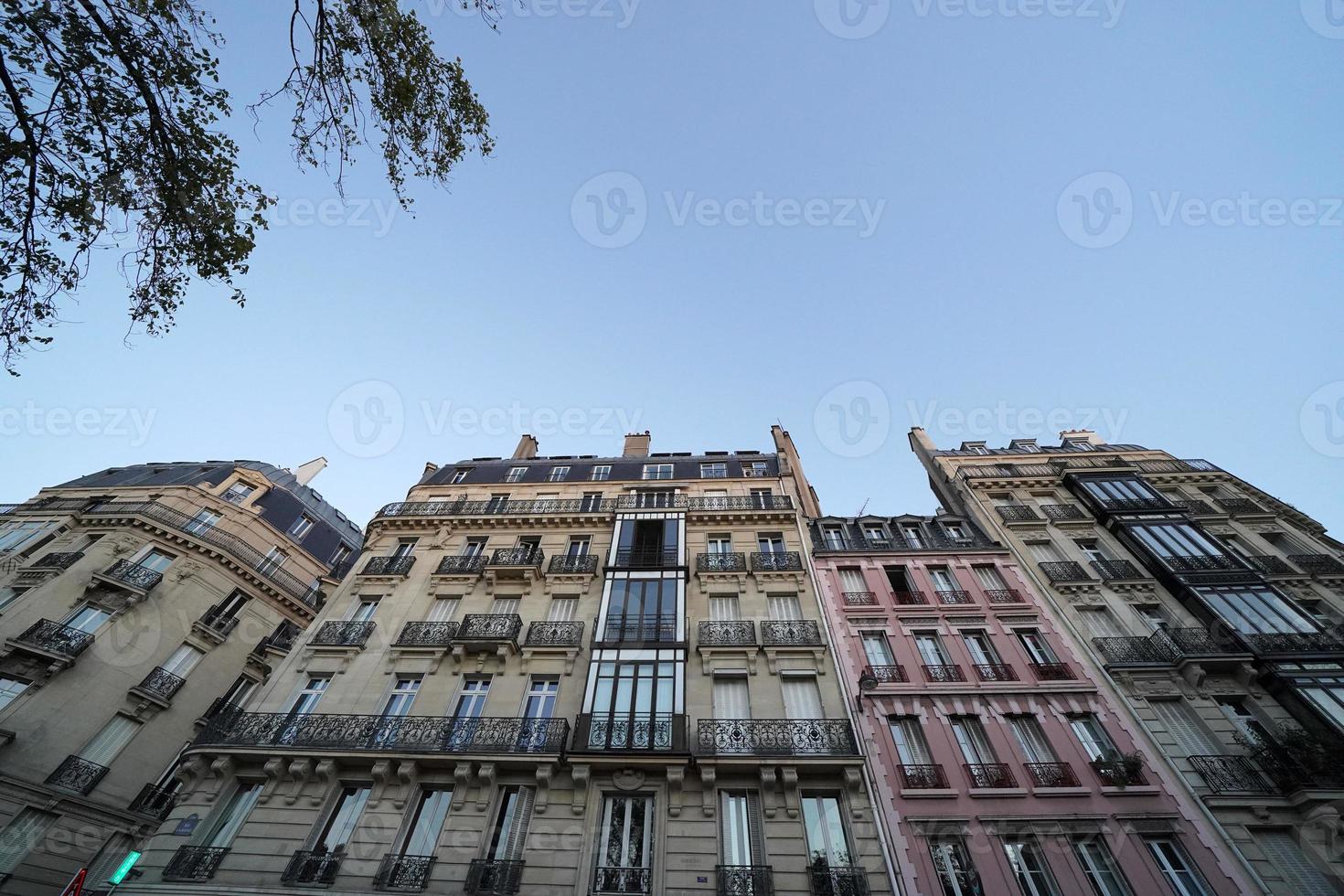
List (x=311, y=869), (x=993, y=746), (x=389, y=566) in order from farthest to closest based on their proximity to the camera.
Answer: (x=389, y=566) → (x=993, y=746) → (x=311, y=869)

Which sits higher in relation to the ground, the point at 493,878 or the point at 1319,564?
the point at 1319,564

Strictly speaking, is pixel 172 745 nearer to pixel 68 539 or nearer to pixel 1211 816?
pixel 68 539

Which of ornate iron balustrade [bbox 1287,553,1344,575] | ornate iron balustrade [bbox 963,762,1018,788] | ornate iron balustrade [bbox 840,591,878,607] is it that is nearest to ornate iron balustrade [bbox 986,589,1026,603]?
ornate iron balustrade [bbox 840,591,878,607]

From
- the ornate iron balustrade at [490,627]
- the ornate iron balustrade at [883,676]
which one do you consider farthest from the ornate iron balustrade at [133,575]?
the ornate iron balustrade at [883,676]

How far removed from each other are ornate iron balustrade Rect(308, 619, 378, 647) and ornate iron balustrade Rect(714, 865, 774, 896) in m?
12.1

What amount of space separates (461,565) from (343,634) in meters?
3.95

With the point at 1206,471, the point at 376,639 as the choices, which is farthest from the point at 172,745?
the point at 1206,471

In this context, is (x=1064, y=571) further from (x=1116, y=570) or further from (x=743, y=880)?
(x=743, y=880)

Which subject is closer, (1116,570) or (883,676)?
(883,676)

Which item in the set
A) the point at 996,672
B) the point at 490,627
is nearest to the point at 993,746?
the point at 996,672

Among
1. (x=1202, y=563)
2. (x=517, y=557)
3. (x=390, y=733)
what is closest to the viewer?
(x=390, y=733)

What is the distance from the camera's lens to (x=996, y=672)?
16422 mm

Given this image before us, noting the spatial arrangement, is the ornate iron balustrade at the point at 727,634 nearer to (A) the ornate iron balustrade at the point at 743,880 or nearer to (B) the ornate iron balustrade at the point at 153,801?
(A) the ornate iron balustrade at the point at 743,880

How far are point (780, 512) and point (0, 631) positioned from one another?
82.2ft
